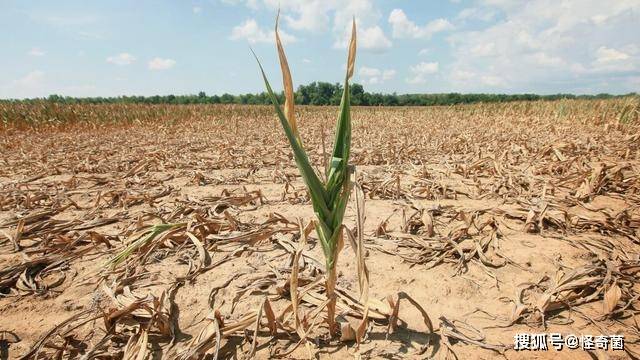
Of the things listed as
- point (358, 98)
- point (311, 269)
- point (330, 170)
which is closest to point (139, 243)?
point (311, 269)

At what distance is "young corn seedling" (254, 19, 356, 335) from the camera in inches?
40.9

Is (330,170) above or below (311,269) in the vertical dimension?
above

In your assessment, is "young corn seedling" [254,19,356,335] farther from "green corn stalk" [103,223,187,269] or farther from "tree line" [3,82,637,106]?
"tree line" [3,82,637,106]

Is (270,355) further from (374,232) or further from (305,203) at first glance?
(305,203)

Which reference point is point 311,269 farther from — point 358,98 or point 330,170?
point 358,98

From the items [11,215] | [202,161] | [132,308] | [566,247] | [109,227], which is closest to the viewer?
[132,308]

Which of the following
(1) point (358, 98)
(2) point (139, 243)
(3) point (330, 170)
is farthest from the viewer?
(1) point (358, 98)

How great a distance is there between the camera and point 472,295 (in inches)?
63.9

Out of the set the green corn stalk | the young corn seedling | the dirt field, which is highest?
the young corn seedling

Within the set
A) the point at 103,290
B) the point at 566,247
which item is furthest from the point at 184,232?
the point at 566,247

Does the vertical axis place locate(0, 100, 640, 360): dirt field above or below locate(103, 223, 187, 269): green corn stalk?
below

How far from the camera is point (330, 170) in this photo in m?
1.15

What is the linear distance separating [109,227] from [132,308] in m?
1.34

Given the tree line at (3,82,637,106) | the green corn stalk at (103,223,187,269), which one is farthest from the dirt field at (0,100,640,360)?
the tree line at (3,82,637,106)
